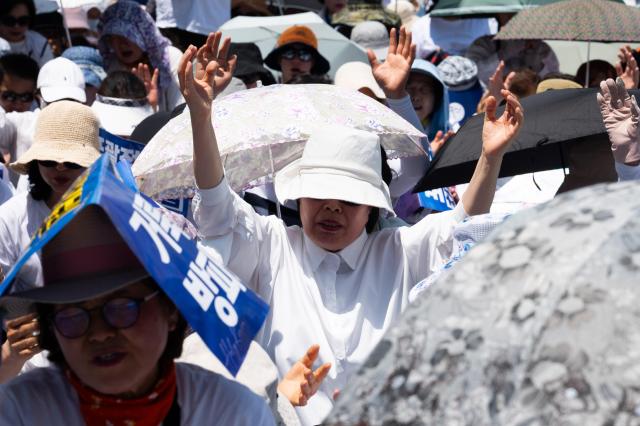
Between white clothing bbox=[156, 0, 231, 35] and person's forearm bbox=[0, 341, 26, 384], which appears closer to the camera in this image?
person's forearm bbox=[0, 341, 26, 384]

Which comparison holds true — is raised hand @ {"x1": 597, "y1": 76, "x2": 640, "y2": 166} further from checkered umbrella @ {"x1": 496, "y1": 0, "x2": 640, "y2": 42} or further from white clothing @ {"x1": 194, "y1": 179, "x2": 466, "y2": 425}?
checkered umbrella @ {"x1": 496, "y1": 0, "x2": 640, "y2": 42}

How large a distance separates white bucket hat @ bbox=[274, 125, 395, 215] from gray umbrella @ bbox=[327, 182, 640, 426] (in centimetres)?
274

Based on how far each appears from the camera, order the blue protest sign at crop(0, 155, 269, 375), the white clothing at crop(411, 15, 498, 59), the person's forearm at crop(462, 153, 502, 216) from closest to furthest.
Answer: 1. the blue protest sign at crop(0, 155, 269, 375)
2. the person's forearm at crop(462, 153, 502, 216)
3. the white clothing at crop(411, 15, 498, 59)

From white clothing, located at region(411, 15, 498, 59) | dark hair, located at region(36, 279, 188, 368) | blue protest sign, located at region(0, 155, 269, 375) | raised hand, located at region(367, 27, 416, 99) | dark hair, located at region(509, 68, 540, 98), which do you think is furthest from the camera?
white clothing, located at region(411, 15, 498, 59)

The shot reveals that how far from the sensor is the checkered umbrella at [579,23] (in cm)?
802

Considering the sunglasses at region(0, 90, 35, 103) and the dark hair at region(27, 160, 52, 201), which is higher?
the dark hair at region(27, 160, 52, 201)

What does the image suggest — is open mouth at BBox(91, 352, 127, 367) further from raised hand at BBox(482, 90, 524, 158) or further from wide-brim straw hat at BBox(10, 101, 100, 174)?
wide-brim straw hat at BBox(10, 101, 100, 174)

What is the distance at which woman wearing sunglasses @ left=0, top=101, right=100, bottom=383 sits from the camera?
214 inches

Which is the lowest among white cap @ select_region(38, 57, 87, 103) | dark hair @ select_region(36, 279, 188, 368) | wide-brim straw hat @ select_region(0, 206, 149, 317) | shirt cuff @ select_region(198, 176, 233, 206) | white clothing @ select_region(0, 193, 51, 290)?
white cap @ select_region(38, 57, 87, 103)

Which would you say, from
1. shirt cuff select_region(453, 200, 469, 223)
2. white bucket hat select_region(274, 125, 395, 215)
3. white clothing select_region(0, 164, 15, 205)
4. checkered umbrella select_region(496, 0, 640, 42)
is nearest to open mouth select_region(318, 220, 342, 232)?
white bucket hat select_region(274, 125, 395, 215)

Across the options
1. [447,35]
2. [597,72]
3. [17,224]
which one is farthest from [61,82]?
[597,72]

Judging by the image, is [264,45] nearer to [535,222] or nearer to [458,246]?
[458,246]

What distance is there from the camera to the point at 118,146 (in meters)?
6.10

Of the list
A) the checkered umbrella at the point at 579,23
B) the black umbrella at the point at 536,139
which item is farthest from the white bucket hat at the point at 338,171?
the checkered umbrella at the point at 579,23
